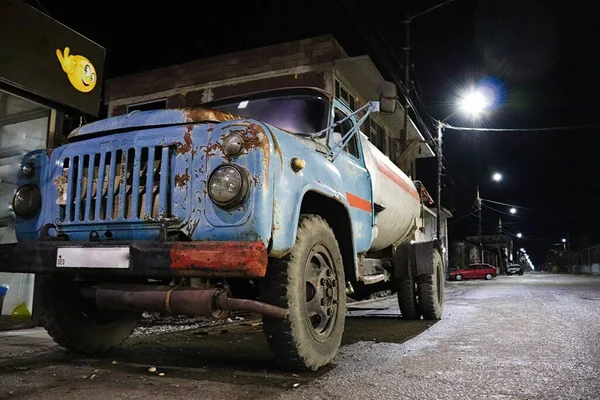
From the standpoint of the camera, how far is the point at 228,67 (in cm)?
1583

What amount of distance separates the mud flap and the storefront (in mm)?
5104

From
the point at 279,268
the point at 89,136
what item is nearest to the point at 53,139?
the point at 89,136

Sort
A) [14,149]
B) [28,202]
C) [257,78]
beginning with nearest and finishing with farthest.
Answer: [28,202] < [14,149] < [257,78]

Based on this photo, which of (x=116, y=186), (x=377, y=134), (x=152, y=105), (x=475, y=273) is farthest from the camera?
(x=475, y=273)

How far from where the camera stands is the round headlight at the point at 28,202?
12.5ft

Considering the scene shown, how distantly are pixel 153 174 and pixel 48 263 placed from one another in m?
0.99

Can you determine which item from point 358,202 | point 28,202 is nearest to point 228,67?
point 358,202

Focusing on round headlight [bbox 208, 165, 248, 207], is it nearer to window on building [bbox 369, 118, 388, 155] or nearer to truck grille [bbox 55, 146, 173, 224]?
truck grille [bbox 55, 146, 173, 224]

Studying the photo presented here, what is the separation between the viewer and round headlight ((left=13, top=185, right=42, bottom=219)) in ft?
12.5

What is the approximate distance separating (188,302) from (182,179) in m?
0.85

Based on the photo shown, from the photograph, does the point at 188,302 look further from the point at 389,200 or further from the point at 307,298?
the point at 389,200

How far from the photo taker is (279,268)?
3357 mm

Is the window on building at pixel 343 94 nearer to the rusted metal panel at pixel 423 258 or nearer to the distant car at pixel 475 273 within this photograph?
the rusted metal panel at pixel 423 258

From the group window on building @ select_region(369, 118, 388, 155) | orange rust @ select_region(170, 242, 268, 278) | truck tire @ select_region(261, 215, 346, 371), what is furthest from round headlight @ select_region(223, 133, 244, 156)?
window on building @ select_region(369, 118, 388, 155)
